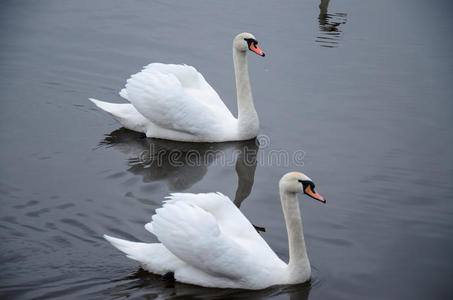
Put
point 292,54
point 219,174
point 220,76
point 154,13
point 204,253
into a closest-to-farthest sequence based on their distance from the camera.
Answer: point 204,253 → point 219,174 → point 220,76 → point 292,54 → point 154,13

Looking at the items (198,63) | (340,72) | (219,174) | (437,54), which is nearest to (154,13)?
(198,63)

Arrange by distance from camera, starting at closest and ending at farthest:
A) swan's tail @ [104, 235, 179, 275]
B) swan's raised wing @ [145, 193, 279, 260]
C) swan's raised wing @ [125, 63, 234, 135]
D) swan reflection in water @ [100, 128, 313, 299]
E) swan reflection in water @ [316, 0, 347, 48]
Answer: swan's tail @ [104, 235, 179, 275] < swan's raised wing @ [145, 193, 279, 260] < swan reflection in water @ [100, 128, 313, 299] < swan's raised wing @ [125, 63, 234, 135] < swan reflection in water @ [316, 0, 347, 48]

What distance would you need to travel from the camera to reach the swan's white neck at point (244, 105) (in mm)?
9469

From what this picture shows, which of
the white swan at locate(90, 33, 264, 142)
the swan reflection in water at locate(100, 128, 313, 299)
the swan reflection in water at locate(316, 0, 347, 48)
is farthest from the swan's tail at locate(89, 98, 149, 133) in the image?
the swan reflection in water at locate(316, 0, 347, 48)

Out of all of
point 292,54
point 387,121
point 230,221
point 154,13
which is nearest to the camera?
point 230,221

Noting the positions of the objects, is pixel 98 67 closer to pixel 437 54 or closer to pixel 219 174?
pixel 219 174

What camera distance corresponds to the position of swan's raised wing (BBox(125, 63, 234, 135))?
9094 millimetres

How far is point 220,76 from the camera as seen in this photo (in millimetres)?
11828

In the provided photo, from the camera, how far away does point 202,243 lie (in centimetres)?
570

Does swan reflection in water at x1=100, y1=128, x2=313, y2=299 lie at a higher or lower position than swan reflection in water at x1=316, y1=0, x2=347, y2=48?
lower

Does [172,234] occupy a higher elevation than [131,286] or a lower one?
higher

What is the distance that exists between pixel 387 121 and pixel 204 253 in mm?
5658

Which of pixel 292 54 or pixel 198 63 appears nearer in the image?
pixel 198 63

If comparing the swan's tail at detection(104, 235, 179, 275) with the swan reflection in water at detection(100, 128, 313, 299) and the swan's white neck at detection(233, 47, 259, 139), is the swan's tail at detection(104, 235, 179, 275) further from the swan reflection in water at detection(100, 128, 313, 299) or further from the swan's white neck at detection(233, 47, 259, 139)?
the swan's white neck at detection(233, 47, 259, 139)
